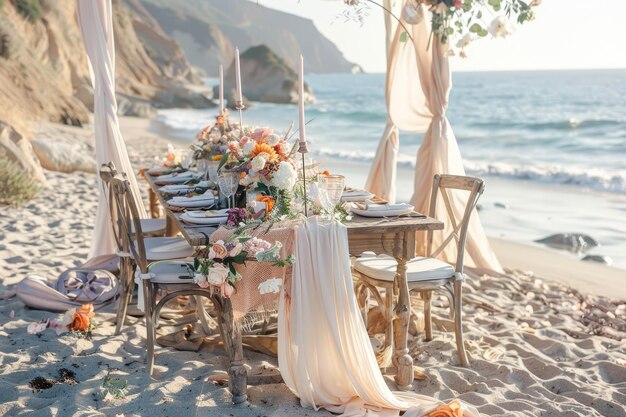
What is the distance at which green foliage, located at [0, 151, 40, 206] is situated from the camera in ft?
22.2

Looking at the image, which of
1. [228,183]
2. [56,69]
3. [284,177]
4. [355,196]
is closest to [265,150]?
[284,177]

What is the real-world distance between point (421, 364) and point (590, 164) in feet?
38.0

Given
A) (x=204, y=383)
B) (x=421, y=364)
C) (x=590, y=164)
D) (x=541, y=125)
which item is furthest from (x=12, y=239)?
(x=541, y=125)

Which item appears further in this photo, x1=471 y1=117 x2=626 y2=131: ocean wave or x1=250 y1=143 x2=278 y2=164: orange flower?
x1=471 y1=117 x2=626 y2=131: ocean wave

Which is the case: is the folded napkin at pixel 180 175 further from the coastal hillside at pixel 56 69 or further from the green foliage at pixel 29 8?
the green foliage at pixel 29 8

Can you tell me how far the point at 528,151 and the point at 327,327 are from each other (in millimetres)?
14198

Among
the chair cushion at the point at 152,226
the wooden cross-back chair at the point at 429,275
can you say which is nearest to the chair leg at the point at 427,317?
the wooden cross-back chair at the point at 429,275

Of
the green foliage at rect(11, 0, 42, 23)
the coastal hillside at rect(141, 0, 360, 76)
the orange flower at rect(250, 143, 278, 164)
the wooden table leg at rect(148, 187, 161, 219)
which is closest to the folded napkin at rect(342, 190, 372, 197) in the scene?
the orange flower at rect(250, 143, 278, 164)

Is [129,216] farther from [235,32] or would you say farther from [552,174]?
[235,32]

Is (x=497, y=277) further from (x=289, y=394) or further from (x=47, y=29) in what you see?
(x=47, y=29)

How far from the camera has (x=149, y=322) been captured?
3.38 metres

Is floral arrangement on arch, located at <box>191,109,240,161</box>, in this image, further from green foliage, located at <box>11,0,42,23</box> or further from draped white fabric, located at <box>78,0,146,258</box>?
green foliage, located at <box>11,0,42,23</box>

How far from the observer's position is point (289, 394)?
3.16 meters

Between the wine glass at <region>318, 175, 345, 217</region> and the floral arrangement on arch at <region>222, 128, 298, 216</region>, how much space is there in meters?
0.13
